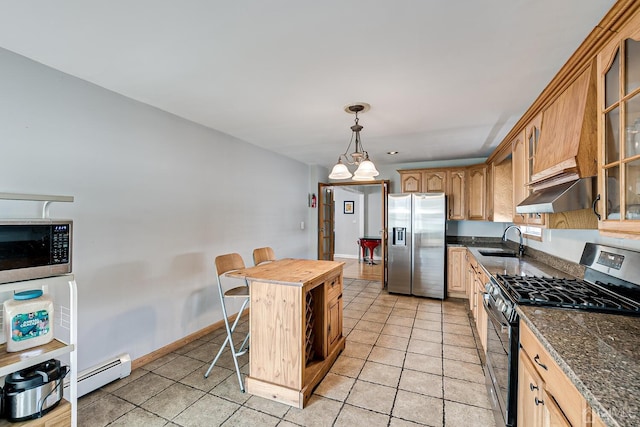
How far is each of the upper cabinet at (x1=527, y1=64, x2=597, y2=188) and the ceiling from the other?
0.25 meters

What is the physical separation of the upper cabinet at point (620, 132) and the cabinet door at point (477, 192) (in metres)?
3.18

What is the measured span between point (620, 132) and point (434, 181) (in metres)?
3.53

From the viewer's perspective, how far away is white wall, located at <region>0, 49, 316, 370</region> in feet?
6.14

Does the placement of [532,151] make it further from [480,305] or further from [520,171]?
[480,305]

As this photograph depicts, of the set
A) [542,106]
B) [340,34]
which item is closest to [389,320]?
[542,106]

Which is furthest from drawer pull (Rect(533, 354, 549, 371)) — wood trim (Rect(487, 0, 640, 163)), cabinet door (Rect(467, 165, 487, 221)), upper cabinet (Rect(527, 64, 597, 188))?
cabinet door (Rect(467, 165, 487, 221))

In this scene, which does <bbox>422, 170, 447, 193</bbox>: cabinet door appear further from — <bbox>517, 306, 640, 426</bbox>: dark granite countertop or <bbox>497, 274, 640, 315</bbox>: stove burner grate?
<bbox>517, 306, 640, 426</bbox>: dark granite countertop

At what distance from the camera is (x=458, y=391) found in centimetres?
216

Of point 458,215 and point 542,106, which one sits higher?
point 542,106

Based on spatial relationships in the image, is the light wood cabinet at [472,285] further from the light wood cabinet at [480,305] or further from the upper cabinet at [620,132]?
the upper cabinet at [620,132]

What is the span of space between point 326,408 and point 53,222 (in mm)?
2049

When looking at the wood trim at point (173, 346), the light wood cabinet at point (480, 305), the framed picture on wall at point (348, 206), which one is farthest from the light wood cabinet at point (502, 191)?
the framed picture on wall at point (348, 206)

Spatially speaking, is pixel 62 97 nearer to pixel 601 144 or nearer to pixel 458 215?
pixel 601 144

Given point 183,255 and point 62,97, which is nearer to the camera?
Result: point 62,97
